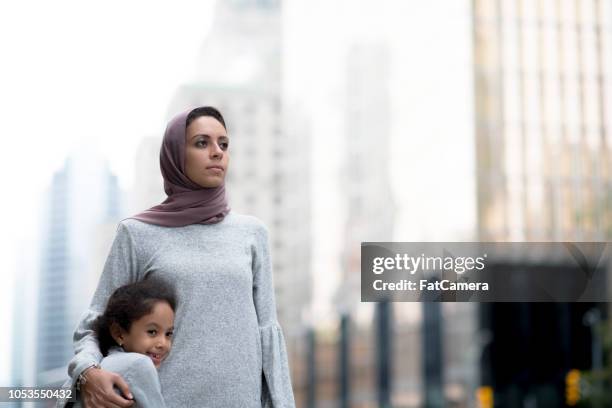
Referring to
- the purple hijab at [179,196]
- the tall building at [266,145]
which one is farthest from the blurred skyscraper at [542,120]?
the purple hijab at [179,196]

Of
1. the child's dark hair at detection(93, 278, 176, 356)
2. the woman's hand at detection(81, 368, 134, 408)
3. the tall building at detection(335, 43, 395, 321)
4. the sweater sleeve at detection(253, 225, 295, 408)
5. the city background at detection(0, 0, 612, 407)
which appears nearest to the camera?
the woman's hand at detection(81, 368, 134, 408)

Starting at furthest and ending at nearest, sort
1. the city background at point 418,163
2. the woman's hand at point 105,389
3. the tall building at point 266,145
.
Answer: the tall building at point 266,145
the city background at point 418,163
the woman's hand at point 105,389

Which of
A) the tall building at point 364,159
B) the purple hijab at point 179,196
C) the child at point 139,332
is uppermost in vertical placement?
the tall building at point 364,159

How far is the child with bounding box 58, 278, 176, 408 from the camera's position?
2.44 meters

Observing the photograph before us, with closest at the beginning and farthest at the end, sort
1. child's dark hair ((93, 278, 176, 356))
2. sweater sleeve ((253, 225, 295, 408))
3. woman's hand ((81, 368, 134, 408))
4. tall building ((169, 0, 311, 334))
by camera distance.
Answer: woman's hand ((81, 368, 134, 408)) < child's dark hair ((93, 278, 176, 356)) < sweater sleeve ((253, 225, 295, 408)) < tall building ((169, 0, 311, 334))

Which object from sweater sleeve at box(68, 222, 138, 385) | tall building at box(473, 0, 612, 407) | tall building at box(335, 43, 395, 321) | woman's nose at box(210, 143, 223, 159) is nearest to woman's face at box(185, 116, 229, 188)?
woman's nose at box(210, 143, 223, 159)

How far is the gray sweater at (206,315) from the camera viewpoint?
2.61 m

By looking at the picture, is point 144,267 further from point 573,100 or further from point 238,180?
point 238,180

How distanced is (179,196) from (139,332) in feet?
1.30

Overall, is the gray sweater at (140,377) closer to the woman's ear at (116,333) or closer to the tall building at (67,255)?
the woman's ear at (116,333)

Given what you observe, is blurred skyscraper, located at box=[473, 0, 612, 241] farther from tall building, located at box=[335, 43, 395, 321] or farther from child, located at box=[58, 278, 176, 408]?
child, located at box=[58, 278, 176, 408]

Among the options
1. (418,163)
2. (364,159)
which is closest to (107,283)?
(418,163)

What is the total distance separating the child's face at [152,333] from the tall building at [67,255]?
94.8 inches

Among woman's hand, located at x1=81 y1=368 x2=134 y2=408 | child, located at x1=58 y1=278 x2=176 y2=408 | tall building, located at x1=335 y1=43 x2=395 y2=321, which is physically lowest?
woman's hand, located at x1=81 y1=368 x2=134 y2=408
